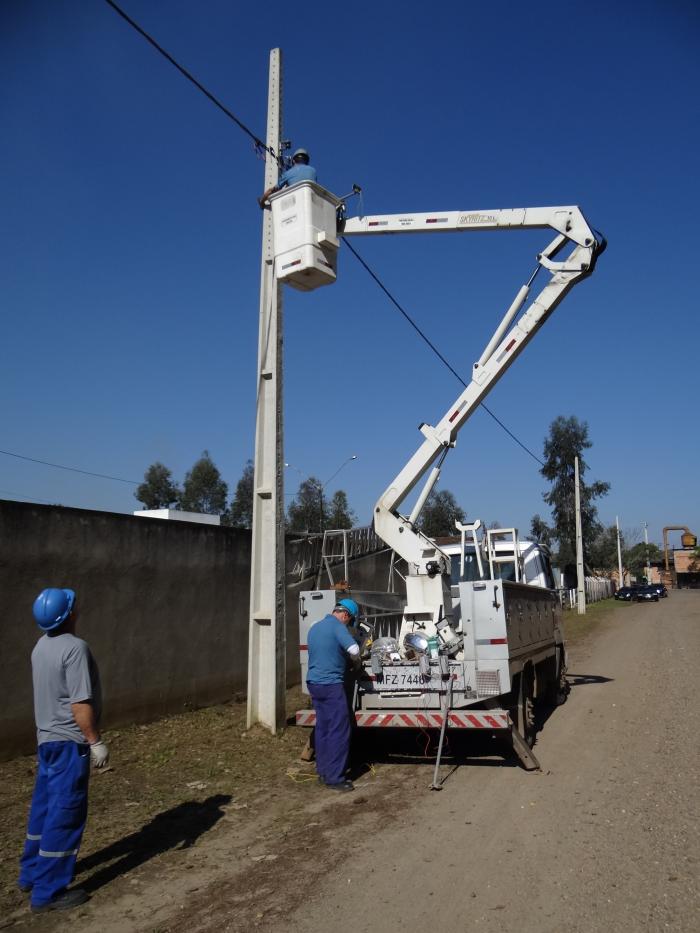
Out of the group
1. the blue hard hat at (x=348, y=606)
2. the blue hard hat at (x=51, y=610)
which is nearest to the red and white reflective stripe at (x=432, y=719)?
the blue hard hat at (x=348, y=606)

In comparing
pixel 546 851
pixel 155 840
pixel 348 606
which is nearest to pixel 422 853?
pixel 546 851

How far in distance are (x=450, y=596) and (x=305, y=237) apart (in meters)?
4.58

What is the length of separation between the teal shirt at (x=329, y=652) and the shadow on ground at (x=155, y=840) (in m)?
1.38

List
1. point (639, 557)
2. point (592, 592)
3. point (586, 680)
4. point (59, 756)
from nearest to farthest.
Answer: point (59, 756) → point (586, 680) → point (592, 592) → point (639, 557)

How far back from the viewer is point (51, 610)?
452cm

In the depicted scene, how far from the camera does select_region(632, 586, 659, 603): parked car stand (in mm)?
53312

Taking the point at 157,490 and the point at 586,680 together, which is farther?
the point at 157,490

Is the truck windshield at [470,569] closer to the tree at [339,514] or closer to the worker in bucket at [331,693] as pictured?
the worker in bucket at [331,693]

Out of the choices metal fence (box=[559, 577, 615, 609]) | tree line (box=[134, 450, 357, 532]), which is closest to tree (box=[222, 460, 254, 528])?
tree line (box=[134, 450, 357, 532])

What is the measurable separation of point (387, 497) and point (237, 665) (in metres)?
3.61

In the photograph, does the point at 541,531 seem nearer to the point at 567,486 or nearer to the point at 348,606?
the point at 567,486

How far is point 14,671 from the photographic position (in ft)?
23.6

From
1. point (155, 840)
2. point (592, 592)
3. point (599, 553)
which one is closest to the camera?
point (155, 840)

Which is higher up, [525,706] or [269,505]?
[269,505]
